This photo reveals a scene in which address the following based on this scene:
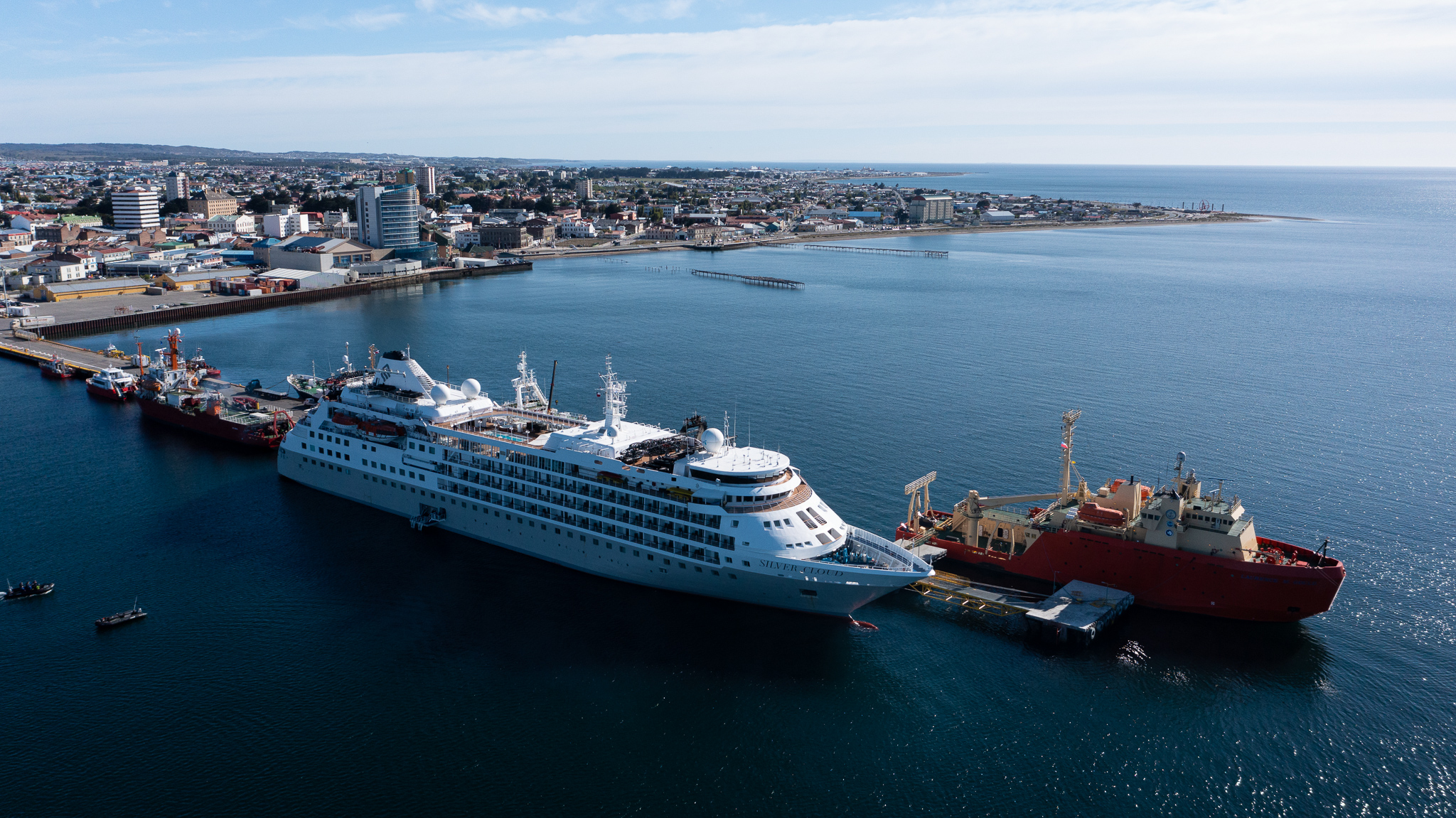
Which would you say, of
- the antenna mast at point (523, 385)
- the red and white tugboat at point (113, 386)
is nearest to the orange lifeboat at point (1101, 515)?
the antenna mast at point (523, 385)

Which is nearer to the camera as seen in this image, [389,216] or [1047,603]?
[1047,603]

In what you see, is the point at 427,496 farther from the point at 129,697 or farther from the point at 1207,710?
the point at 1207,710

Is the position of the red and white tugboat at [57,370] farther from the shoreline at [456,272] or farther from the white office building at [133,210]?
the white office building at [133,210]

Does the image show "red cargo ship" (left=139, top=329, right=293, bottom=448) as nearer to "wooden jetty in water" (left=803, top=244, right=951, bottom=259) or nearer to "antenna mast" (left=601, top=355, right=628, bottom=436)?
"antenna mast" (left=601, top=355, right=628, bottom=436)

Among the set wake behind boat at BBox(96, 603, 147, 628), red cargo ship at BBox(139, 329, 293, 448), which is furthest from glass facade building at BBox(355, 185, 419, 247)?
wake behind boat at BBox(96, 603, 147, 628)

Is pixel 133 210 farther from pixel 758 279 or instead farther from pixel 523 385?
pixel 523 385

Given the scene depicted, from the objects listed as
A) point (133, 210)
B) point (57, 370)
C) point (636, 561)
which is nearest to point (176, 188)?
point (133, 210)

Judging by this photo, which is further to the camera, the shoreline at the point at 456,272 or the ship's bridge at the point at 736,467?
the shoreline at the point at 456,272
